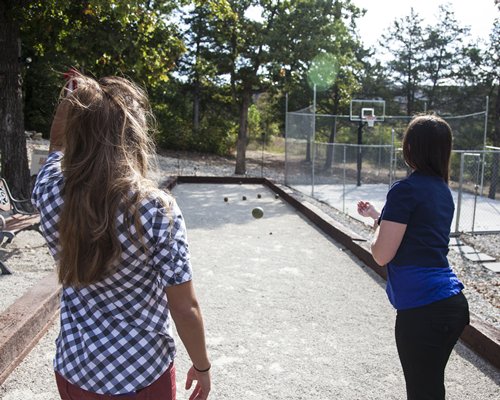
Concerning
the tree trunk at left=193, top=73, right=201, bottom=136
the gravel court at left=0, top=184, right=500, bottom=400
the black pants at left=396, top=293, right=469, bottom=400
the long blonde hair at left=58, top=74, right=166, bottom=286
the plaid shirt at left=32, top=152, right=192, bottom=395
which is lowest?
the gravel court at left=0, top=184, right=500, bottom=400

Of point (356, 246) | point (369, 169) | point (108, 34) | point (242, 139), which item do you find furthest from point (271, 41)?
point (356, 246)

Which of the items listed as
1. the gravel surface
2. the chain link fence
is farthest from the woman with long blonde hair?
the chain link fence

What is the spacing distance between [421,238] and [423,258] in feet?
0.31

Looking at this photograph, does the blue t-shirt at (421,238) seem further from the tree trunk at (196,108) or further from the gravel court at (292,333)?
the tree trunk at (196,108)

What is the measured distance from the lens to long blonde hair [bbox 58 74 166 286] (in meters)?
1.39

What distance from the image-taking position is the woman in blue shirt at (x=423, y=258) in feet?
7.11

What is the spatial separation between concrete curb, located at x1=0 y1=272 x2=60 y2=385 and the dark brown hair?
283cm

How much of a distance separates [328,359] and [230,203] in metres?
8.69

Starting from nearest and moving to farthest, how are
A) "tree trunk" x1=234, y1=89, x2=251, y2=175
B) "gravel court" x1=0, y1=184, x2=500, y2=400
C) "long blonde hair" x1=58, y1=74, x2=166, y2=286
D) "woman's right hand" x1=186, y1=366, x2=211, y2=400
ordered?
"long blonde hair" x1=58, y1=74, x2=166, y2=286, "woman's right hand" x1=186, y1=366, x2=211, y2=400, "gravel court" x1=0, y1=184, x2=500, y2=400, "tree trunk" x1=234, y1=89, x2=251, y2=175

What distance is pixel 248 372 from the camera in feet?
11.7

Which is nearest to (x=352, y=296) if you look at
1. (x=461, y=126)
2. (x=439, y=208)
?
(x=439, y=208)

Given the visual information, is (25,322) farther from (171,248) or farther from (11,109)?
(11,109)

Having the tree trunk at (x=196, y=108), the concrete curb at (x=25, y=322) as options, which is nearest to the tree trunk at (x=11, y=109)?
the concrete curb at (x=25, y=322)

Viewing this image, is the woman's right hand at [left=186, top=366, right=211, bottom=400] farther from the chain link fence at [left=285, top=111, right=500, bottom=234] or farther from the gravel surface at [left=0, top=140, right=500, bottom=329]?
the chain link fence at [left=285, top=111, right=500, bottom=234]
